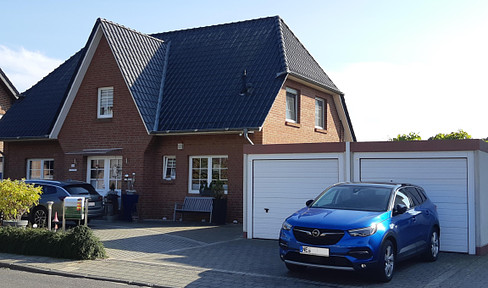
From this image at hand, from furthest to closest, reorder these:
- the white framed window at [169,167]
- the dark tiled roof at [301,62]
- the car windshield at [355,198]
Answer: the dark tiled roof at [301,62], the white framed window at [169,167], the car windshield at [355,198]

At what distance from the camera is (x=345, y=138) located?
26.5m

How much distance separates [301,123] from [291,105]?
0.86 metres

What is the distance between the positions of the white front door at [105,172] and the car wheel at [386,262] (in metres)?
13.8

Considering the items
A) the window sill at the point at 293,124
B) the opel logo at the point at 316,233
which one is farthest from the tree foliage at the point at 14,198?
the window sill at the point at 293,124

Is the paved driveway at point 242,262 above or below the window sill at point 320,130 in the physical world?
below

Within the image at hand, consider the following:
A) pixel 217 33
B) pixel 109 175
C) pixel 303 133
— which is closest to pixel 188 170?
pixel 109 175

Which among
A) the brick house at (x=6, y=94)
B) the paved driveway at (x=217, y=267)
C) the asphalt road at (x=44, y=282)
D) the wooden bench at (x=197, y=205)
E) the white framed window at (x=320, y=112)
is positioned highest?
the brick house at (x=6, y=94)

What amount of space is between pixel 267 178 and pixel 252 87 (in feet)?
18.9

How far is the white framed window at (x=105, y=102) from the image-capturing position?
71.5 ft

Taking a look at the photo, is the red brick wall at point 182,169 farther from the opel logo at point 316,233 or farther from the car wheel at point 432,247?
the opel logo at point 316,233

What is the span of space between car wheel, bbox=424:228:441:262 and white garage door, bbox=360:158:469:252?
110 centimetres

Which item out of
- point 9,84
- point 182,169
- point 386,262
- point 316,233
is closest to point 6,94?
point 9,84

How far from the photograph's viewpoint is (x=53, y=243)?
11.8 metres

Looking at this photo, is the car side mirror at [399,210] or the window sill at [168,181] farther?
the window sill at [168,181]
